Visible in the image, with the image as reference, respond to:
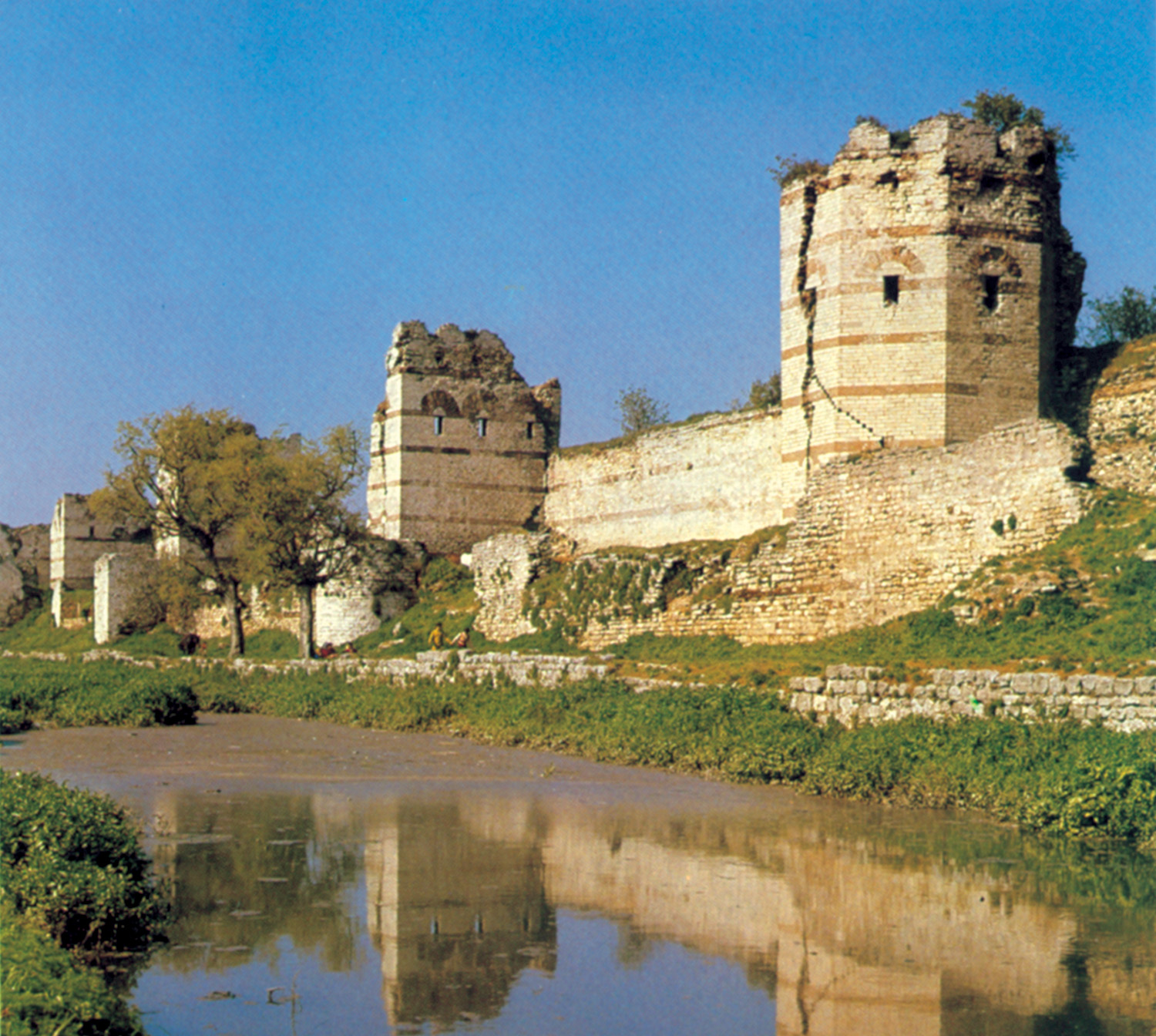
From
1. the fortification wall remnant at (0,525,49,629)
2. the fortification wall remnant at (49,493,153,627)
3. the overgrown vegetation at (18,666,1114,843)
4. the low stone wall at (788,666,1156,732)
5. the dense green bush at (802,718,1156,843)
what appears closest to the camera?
the dense green bush at (802,718,1156,843)

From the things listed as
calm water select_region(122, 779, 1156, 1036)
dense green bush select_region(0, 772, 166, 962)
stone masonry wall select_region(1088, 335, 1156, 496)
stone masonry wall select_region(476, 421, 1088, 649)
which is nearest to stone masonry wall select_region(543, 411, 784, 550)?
stone masonry wall select_region(476, 421, 1088, 649)

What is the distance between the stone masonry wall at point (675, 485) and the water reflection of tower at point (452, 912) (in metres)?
13.3

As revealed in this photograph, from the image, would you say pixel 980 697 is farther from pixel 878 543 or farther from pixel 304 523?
pixel 304 523

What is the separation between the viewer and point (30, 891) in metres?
6.79

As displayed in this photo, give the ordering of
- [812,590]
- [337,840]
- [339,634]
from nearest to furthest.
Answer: [337,840] < [812,590] < [339,634]

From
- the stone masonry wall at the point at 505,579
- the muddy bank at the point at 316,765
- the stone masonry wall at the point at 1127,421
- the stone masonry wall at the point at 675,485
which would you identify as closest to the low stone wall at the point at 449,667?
the muddy bank at the point at 316,765

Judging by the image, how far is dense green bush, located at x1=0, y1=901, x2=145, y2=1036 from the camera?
4.82 meters

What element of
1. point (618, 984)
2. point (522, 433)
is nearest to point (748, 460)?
point (522, 433)

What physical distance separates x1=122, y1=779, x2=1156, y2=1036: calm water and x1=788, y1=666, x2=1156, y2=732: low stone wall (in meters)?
1.38

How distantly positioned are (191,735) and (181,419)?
13.9m

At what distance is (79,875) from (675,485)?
19.3 meters

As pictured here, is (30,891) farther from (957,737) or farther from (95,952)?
(957,737)

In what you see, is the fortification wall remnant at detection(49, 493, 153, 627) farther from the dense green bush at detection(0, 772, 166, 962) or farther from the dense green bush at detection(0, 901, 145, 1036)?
the dense green bush at detection(0, 901, 145, 1036)

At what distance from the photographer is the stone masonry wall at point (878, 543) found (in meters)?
17.0
